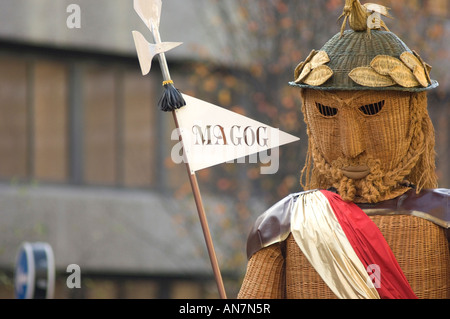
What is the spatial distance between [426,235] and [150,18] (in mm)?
1535

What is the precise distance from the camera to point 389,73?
16.4 ft

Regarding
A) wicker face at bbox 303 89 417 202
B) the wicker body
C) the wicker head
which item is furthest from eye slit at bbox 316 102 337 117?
the wicker body

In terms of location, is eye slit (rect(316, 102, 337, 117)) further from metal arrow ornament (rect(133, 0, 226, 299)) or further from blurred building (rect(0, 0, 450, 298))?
blurred building (rect(0, 0, 450, 298))

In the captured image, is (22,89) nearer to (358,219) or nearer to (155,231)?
(155,231)

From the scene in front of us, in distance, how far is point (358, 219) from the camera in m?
5.00

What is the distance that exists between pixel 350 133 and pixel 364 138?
9 cm

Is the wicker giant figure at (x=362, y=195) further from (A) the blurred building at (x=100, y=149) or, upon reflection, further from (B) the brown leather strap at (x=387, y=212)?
(A) the blurred building at (x=100, y=149)

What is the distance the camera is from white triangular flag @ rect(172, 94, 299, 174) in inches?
193

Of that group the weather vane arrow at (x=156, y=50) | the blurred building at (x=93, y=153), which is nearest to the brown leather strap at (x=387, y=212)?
the weather vane arrow at (x=156, y=50)

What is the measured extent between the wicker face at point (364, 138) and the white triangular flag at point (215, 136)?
0.70 ft

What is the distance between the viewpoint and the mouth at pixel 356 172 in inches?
202
